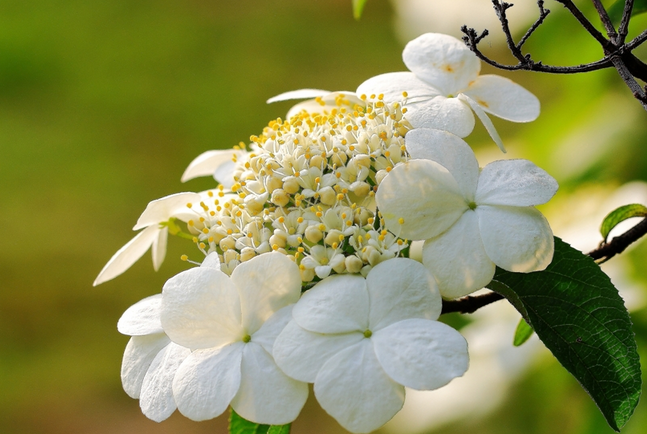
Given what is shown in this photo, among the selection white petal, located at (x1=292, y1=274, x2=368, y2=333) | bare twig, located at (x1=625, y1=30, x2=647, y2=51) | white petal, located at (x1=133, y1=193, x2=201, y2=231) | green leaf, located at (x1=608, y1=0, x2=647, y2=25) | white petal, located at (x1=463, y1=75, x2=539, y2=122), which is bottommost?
white petal, located at (x1=292, y1=274, x2=368, y2=333)

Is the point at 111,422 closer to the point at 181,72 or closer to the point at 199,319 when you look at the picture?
the point at 181,72

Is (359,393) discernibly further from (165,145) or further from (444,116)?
(165,145)

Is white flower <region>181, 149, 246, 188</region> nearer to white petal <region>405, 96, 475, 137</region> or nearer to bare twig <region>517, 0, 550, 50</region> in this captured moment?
white petal <region>405, 96, 475, 137</region>

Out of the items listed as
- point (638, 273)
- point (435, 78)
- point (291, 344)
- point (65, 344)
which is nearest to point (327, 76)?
point (65, 344)

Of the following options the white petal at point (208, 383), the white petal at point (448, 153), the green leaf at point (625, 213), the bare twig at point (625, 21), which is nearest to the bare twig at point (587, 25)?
the bare twig at point (625, 21)

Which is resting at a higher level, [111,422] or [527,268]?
[527,268]

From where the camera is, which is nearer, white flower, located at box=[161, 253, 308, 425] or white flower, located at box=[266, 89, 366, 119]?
white flower, located at box=[161, 253, 308, 425]

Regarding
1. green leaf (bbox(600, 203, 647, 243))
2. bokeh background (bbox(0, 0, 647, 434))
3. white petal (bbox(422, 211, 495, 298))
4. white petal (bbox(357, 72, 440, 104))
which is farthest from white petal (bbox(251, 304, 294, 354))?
bokeh background (bbox(0, 0, 647, 434))
